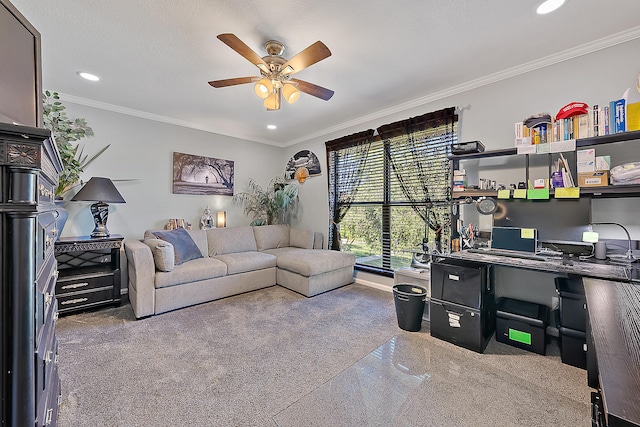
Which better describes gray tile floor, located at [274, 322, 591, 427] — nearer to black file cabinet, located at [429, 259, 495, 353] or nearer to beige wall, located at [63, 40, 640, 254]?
black file cabinet, located at [429, 259, 495, 353]

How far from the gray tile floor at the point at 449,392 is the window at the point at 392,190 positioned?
1324mm

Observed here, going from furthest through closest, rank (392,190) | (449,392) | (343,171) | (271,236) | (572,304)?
(271,236)
(343,171)
(392,190)
(572,304)
(449,392)

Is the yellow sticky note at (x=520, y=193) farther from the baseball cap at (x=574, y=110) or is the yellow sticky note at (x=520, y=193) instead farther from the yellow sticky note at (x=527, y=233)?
the baseball cap at (x=574, y=110)

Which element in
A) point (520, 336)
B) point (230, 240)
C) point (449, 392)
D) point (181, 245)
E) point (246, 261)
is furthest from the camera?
point (230, 240)

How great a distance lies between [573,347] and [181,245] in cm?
400

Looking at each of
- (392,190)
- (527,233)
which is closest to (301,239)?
(392,190)

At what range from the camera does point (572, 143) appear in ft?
6.93

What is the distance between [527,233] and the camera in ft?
7.96

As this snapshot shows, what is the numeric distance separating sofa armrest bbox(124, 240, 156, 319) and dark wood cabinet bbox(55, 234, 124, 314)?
449 mm

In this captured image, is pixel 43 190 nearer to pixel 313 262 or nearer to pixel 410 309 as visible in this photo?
pixel 410 309

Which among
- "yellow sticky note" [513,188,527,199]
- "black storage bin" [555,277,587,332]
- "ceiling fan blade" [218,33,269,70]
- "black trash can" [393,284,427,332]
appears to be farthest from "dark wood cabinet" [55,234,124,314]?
"black storage bin" [555,277,587,332]

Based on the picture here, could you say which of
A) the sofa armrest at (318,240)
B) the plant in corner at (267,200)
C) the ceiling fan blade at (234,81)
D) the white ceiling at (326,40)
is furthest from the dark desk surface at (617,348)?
the plant in corner at (267,200)

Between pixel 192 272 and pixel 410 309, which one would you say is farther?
pixel 192 272

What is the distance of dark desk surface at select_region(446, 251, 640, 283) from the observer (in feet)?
5.53
